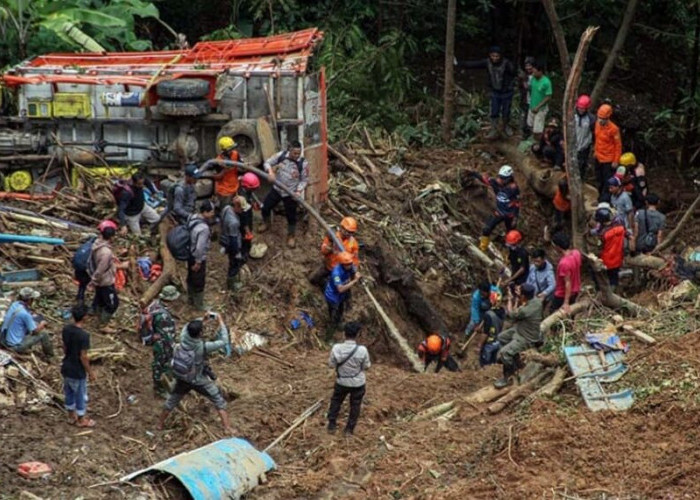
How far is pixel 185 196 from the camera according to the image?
16969mm

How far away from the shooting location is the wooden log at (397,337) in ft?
58.5

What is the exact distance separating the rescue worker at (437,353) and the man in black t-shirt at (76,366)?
534 centimetres

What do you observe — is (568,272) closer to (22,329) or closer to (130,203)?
(130,203)

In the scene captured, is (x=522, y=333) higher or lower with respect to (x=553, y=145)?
lower

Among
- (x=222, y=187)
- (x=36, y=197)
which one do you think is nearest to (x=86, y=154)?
(x=36, y=197)

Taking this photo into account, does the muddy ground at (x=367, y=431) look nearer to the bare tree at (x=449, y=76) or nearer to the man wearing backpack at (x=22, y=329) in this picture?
the man wearing backpack at (x=22, y=329)

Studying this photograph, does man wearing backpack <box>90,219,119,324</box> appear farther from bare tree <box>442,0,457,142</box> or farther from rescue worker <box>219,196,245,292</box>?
bare tree <box>442,0,457,142</box>

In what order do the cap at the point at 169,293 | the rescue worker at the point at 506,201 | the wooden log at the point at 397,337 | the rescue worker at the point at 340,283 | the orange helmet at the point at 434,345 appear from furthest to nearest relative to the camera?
1. the rescue worker at the point at 506,201
2. the wooden log at the point at 397,337
3. the orange helmet at the point at 434,345
4. the rescue worker at the point at 340,283
5. the cap at the point at 169,293

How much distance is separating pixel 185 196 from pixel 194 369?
4213 millimetres

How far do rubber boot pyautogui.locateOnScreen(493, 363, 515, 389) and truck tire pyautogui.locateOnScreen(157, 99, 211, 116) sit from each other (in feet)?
20.9

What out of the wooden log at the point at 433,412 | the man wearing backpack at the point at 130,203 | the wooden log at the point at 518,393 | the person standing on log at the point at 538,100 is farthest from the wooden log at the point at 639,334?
the person standing on log at the point at 538,100

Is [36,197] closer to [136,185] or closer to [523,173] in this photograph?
[136,185]

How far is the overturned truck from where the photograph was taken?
1828 centimetres

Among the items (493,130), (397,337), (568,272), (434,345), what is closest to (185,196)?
(397,337)
